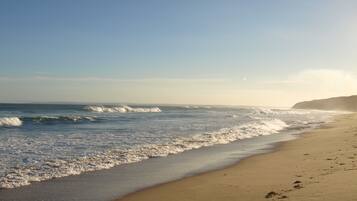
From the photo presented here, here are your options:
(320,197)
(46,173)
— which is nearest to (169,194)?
(320,197)

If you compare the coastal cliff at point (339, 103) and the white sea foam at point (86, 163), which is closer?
the white sea foam at point (86, 163)

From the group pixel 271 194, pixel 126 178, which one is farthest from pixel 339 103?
pixel 271 194

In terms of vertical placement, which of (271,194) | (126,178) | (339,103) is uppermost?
(339,103)

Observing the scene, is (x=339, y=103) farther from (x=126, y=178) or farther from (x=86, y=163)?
(x=126, y=178)

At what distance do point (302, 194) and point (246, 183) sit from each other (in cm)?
272

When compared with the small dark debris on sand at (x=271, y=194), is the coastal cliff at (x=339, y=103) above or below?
above

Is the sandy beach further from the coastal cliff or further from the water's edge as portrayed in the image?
the coastal cliff

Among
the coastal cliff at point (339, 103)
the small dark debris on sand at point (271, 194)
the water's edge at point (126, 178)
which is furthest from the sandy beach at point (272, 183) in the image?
the coastal cliff at point (339, 103)

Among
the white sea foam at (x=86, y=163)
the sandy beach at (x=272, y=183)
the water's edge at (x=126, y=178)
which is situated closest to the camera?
the sandy beach at (x=272, y=183)

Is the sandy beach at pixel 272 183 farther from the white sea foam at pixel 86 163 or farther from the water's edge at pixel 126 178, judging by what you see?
the white sea foam at pixel 86 163

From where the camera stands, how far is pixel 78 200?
9438 millimetres

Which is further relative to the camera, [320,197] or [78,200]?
[78,200]

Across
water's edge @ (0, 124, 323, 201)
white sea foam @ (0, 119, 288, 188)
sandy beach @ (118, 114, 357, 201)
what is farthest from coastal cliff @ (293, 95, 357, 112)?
sandy beach @ (118, 114, 357, 201)

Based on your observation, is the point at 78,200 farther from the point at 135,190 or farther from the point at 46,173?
the point at 46,173
